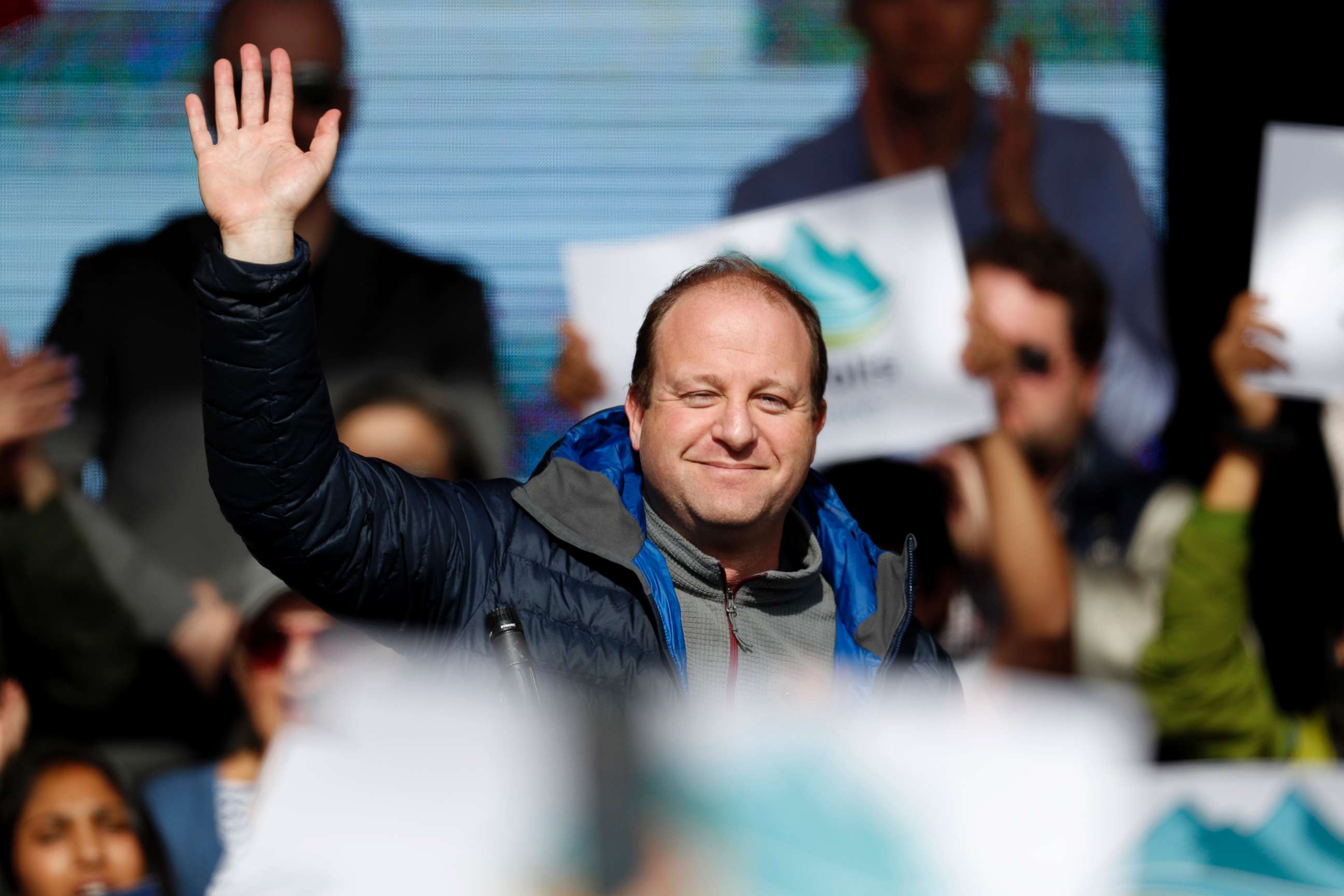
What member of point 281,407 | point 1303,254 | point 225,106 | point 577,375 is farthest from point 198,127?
point 1303,254

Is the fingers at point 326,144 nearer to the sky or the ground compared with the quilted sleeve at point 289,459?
nearer to the sky

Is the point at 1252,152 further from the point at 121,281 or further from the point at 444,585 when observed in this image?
the point at 444,585

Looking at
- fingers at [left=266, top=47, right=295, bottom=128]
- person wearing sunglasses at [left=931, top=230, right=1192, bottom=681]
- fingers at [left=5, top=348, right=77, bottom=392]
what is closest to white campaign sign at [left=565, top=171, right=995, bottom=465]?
person wearing sunglasses at [left=931, top=230, right=1192, bottom=681]

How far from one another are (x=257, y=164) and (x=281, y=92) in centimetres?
13

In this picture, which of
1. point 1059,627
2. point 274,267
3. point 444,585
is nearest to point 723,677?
point 444,585

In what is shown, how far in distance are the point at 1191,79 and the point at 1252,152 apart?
290 millimetres

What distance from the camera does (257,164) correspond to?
1.71 meters

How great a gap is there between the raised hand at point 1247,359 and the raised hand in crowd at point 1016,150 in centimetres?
60

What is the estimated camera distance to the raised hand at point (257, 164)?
1.65 m

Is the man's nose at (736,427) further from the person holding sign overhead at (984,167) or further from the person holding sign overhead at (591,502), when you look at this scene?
the person holding sign overhead at (984,167)

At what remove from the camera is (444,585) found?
1.80 m

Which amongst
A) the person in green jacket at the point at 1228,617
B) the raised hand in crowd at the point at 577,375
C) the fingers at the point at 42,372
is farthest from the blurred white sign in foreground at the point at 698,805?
the fingers at the point at 42,372

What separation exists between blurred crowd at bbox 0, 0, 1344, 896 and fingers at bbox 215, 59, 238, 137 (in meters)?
2.05

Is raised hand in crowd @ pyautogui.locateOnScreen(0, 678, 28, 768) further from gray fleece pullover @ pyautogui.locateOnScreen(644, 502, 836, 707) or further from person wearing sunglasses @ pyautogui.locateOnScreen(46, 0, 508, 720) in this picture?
gray fleece pullover @ pyautogui.locateOnScreen(644, 502, 836, 707)
